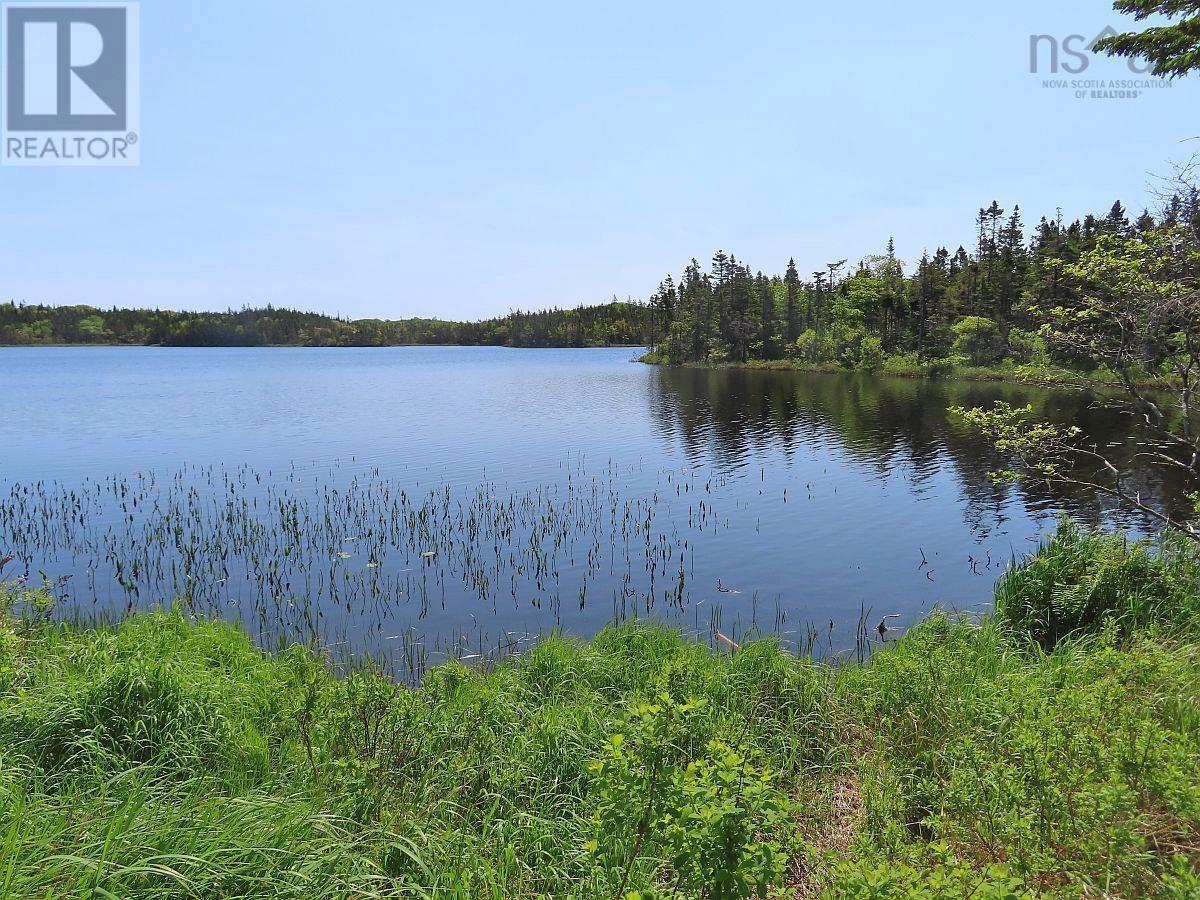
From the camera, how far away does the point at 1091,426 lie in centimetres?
4003

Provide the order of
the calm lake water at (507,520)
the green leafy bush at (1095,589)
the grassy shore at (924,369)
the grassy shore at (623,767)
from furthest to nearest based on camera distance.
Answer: the grassy shore at (924,369)
the calm lake water at (507,520)
the green leafy bush at (1095,589)
the grassy shore at (623,767)

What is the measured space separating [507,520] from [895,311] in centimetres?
8501

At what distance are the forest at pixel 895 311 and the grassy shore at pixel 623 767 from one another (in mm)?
52697

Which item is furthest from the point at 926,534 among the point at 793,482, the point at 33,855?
the point at 33,855

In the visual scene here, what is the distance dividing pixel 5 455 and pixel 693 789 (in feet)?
128

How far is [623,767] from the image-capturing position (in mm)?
4074

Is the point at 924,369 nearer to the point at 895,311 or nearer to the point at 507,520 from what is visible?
the point at 895,311

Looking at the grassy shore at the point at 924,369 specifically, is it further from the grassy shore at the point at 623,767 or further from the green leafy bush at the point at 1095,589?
the grassy shore at the point at 623,767

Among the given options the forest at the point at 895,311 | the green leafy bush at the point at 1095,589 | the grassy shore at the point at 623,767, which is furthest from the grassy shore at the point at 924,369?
the grassy shore at the point at 623,767

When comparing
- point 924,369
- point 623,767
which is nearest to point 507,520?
point 623,767

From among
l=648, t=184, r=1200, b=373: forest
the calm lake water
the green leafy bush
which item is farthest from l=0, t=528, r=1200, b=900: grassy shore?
l=648, t=184, r=1200, b=373: forest

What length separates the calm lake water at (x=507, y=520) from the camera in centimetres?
1460

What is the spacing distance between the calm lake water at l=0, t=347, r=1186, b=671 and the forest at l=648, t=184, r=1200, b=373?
33.8 m

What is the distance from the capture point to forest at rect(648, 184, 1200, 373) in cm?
7381
